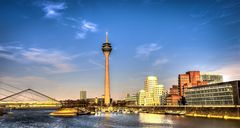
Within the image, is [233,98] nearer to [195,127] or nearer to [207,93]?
[207,93]

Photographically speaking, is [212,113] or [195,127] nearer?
[195,127]

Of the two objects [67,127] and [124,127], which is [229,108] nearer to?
[124,127]

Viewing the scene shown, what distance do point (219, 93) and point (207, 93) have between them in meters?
14.8

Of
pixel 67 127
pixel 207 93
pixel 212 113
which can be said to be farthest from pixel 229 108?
pixel 67 127

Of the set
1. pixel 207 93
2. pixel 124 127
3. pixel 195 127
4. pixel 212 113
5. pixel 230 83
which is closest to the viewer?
pixel 195 127

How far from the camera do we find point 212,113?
15150 cm

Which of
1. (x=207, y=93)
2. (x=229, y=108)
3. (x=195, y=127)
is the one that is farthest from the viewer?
(x=207, y=93)

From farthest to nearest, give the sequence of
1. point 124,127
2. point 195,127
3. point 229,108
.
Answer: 1. point 229,108
2. point 124,127
3. point 195,127

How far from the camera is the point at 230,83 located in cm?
16162

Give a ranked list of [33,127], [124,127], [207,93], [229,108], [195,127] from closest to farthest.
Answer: [195,127], [124,127], [33,127], [229,108], [207,93]

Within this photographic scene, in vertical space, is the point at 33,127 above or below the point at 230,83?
below

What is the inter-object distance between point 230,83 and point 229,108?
991 inches

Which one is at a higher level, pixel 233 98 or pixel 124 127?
pixel 233 98

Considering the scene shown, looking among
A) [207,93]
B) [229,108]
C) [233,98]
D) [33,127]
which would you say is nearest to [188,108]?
[207,93]
